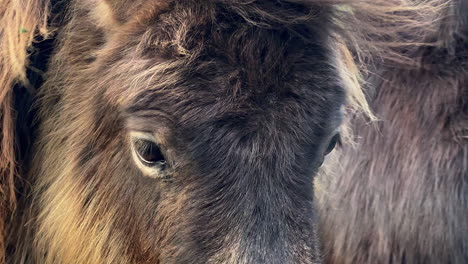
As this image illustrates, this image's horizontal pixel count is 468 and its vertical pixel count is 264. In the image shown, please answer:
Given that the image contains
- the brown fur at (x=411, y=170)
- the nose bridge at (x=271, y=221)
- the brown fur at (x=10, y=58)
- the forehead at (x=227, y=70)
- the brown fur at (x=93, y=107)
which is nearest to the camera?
the nose bridge at (x=271, y=221)

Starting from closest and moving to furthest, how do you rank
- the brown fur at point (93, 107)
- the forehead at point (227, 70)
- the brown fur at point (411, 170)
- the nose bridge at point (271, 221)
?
the nose bridge at point (271, 221) < the forehead at point (227, 70) < the brown fur at point (93, 107) < the brown fur at point (411, 170)

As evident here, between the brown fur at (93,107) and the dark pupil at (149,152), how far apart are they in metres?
0.15

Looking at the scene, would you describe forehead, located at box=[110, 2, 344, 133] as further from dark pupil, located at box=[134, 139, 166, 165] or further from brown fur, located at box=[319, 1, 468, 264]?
brown fur, located at box=[319, 1, 468, 264]

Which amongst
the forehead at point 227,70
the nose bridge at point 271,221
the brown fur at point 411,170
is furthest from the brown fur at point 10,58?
the brown fur at point 411,170

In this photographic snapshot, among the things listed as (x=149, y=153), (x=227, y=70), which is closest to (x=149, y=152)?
(x=149, y=153)

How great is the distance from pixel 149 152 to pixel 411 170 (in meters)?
2.02

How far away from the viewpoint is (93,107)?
2.45 m

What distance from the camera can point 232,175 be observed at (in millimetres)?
1971

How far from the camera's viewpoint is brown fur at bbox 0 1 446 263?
2139mm

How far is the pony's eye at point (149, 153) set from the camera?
2.08 meters

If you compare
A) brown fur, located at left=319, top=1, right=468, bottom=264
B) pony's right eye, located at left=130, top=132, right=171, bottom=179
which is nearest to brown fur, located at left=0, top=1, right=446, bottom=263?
pony's right eye, located at left=130, top=132, right=171, bottom=179

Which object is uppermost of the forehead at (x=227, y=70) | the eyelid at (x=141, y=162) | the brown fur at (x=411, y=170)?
the forehead at (x=227, y=70)

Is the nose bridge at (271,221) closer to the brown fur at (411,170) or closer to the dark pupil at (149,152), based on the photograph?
the dark pupil at (149,152)

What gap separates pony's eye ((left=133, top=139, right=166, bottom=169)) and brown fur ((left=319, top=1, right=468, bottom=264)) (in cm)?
172
